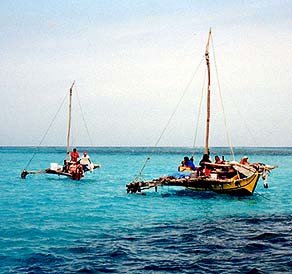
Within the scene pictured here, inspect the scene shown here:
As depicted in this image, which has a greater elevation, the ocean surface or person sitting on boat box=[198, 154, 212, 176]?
person sitting on boat box=[198, 154, 212, 176]

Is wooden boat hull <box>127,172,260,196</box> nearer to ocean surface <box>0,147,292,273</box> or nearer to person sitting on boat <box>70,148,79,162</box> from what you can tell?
ocean surface <box>0,147,292,273</box>

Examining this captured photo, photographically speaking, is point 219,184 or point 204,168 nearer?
point 219,184

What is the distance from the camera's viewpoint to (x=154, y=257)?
→ 14211 millimetres

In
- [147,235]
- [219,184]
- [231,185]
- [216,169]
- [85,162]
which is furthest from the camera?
[85,162]

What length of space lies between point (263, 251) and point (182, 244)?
2.91 meters

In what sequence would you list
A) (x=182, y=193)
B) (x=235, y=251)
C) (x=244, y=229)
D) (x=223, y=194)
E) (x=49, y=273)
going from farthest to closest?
(x=182, y=193) → (x=223, y=194) → (x=244, y=229) → (x=235, y=251) → (x=49, y=273)

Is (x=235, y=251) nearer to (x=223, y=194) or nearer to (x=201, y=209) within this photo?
(x=201, y=209)

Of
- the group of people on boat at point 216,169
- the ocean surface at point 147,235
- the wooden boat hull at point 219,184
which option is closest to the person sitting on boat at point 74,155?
the ocean surface at point 147,235

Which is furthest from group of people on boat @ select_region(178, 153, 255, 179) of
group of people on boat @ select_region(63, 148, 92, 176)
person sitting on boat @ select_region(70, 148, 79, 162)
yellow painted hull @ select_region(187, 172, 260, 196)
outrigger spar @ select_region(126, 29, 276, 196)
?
group of people on boat @ select_region(63, 148, 92, 176)

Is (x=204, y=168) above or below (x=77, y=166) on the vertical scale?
above

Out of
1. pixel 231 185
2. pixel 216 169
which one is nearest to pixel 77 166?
pixel 216 169

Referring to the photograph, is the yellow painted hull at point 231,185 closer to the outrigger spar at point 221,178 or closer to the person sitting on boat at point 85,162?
the outrigger spar at point 221,178

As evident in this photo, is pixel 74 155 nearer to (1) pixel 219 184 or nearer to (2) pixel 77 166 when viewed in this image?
(2) pixel 77 166

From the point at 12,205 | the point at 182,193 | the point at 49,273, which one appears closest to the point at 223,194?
the point at 182,193
